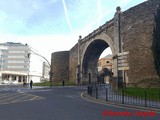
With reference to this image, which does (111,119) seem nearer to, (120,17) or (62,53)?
(120,17)

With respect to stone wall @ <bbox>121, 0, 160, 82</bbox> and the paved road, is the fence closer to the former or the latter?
the paved road

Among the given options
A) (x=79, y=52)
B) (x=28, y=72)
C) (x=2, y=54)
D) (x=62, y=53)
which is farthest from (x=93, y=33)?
(x=2, y=54)

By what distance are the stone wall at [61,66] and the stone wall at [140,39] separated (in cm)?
2917

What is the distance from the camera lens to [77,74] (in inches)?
1768

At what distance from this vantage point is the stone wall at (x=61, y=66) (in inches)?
2096

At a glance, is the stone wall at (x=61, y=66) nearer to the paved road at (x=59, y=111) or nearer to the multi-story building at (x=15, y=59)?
the paved road at (x=59, y=111)

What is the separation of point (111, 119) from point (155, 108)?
11.9ft

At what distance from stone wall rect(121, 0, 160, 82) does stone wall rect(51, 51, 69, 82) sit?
2917 cm

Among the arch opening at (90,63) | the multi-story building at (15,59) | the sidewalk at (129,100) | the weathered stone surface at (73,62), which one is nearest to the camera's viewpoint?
the sidewalk at (129,100)

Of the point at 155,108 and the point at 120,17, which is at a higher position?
the point at 120,17

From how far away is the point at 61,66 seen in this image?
5403 cm

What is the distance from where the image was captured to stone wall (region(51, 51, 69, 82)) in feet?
175

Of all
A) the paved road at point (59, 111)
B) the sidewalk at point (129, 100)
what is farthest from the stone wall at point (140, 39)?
the paved road at point (59, 111)

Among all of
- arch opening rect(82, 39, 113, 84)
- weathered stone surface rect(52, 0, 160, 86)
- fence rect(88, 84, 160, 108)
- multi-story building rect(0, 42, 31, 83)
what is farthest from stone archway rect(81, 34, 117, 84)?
multi-story building rect(0, 42, 31, 83)
